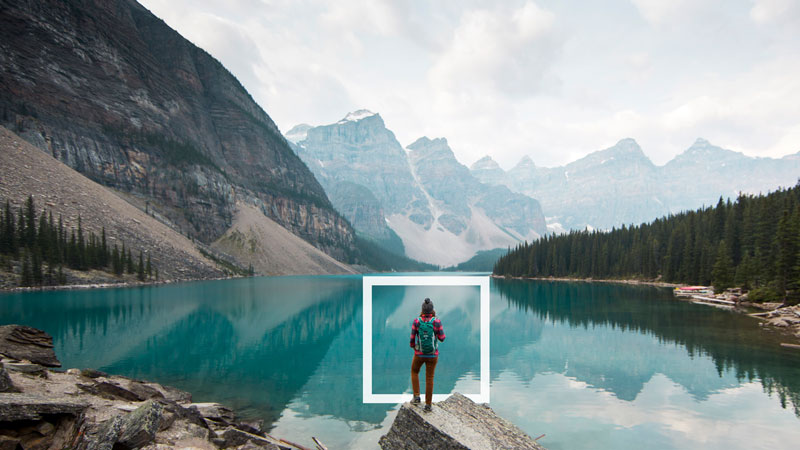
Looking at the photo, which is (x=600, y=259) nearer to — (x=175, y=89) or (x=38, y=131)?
(x=38, y=131)

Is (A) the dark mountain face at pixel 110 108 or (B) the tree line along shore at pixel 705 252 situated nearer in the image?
(B) the tree line along shore at pixel 705 252

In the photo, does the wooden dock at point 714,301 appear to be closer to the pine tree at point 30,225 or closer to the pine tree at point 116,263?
the pine tree at point 116,263

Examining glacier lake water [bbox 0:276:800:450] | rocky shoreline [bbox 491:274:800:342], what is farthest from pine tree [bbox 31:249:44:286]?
rocky shoreline [bbox 491:274:800:342]

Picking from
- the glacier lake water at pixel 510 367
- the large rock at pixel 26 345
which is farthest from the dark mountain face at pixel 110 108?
the large rock at pixel 26 345

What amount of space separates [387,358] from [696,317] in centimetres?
3542

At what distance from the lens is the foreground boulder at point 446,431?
25.9 feet

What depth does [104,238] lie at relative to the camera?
83750 millimetres

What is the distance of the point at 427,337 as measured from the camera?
9297mm

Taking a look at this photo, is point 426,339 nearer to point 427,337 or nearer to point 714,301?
point 427,337

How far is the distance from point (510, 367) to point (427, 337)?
751 inches

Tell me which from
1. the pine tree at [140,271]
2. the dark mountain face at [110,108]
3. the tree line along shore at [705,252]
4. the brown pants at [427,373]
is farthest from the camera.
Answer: the dark mountain face at [110,108]

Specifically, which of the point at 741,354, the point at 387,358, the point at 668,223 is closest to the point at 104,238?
the point at 387,358

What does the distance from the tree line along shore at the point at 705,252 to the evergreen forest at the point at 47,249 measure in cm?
11006

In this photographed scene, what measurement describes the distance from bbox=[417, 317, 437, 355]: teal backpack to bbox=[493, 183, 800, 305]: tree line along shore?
50503mm
